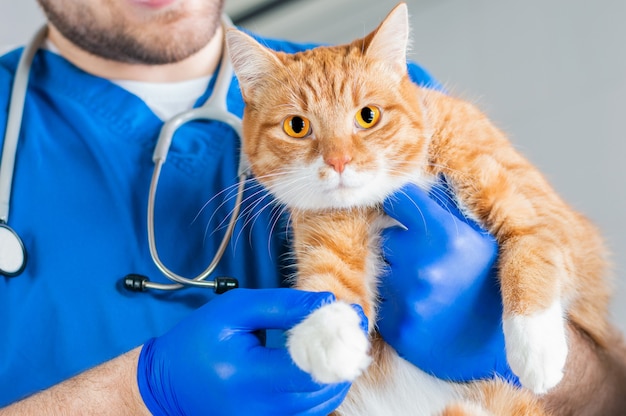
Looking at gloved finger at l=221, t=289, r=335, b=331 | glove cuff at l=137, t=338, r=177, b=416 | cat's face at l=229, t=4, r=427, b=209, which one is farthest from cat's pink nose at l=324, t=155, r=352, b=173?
glove cuff at l=137, t=338, r=177, b=416

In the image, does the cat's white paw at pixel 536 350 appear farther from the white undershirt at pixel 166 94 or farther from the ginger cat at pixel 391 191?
the white undershirt at pixel 166 94

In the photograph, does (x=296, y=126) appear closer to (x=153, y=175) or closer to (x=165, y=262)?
(x=153, y=175)

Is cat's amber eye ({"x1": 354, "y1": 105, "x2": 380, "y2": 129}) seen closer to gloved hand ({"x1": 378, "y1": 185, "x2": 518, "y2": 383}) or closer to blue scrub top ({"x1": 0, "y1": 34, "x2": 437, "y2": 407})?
gloved hand ({"x1": 378, "y1": 185, "x2": 518, "y2": 383})

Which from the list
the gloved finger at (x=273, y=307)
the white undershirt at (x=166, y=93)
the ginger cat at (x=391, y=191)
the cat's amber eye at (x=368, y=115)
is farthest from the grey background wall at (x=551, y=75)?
the gloved finger at (x=273, y=307)

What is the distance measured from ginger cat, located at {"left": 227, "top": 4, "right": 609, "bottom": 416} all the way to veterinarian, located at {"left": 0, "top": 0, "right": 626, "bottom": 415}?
7cm

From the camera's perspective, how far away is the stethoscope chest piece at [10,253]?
1439mm

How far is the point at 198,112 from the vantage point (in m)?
1.64

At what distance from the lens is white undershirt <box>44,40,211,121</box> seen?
1814mm

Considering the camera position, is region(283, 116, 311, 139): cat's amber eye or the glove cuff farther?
region(283, 116, 311, 139): cat's amber eye

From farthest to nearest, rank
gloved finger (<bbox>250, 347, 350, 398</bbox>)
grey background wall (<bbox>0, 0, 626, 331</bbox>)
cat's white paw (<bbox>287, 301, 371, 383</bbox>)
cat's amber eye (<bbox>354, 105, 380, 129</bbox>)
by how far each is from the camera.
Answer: grey background wall (<bbox>0, 0, 626, 331</bbox>), cat's amber eye (<bbox>354, 105, 380, 129</bbox>), gloved finger (<bbox>250, 347, 350, 398</bbox>), cat's white paw (<bbox>287, 301, 371, 383</bbox>)

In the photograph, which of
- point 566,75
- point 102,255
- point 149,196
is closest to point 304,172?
point 149,196

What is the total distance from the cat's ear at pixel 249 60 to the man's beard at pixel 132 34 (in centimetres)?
41

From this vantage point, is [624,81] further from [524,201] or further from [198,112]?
[198,112]

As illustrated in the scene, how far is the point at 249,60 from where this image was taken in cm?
146
